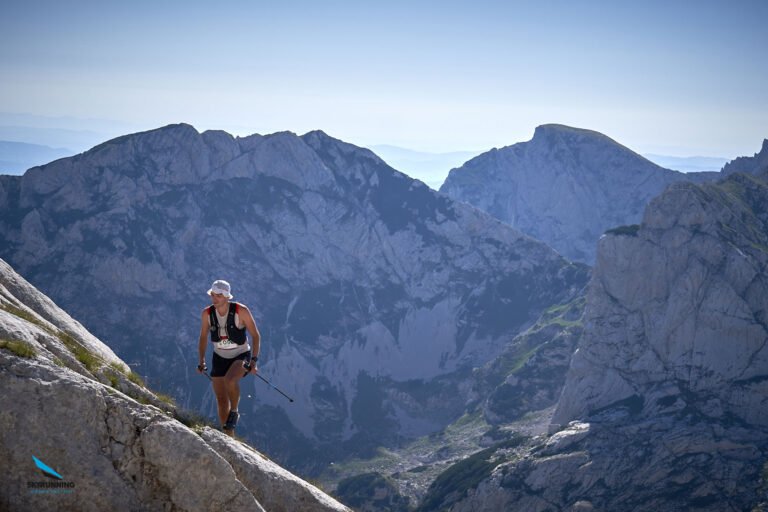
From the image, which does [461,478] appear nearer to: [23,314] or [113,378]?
[23,314]

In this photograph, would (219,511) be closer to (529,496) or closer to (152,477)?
(152,477)

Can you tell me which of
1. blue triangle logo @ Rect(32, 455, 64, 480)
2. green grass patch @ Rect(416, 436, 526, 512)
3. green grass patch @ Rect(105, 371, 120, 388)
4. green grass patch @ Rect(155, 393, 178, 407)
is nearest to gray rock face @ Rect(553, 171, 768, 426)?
green grass patch @ Rect(416, 436, 526, 512)

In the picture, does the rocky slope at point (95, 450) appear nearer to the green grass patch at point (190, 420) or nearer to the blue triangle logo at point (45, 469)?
the blue triangle logo at point (45, 469)

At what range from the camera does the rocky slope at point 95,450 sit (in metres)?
17.0

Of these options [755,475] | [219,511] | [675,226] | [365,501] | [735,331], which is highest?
[675,226]

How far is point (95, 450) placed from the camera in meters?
17.8

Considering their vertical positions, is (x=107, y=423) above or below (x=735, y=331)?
above

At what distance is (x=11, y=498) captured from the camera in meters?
16.5

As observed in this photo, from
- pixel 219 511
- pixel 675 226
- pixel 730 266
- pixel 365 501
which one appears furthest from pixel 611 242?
pixel 219 511

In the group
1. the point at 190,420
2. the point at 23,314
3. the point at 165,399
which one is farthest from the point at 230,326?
the point at 23,314

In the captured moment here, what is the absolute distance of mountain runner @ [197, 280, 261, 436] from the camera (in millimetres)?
23547

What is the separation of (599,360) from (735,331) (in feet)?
115

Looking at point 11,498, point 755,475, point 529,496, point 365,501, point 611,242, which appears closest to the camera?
point 11,498

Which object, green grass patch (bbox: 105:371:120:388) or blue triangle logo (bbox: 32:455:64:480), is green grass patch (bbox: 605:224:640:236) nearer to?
green grass patch (bbox: 105:371:120:388)
